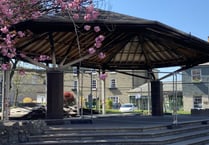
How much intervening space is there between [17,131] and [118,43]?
7558 mm

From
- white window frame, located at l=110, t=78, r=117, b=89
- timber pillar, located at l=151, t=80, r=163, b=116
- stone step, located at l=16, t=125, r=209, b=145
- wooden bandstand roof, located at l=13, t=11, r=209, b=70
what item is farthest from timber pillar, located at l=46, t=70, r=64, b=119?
white window frame, located at l=110, t=78, r=117, b=89

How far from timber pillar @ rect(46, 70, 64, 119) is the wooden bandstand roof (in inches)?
26.0

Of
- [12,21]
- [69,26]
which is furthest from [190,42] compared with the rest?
[12,21]

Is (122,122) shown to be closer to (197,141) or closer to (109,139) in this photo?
(197,141)

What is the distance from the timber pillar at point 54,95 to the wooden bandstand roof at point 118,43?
0.66 metres

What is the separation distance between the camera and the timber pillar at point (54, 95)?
44.4ft

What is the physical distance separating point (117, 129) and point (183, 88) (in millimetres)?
32808

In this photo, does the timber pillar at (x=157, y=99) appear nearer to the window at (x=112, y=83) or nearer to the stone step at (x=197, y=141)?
the stone step at (x=197, y=141)

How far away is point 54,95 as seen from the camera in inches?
535

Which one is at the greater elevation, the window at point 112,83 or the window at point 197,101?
the window at point 112,83

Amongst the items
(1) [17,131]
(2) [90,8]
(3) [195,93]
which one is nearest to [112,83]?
(3) [195,93]

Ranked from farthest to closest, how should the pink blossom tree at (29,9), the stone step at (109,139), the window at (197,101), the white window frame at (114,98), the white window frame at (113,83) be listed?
1. the white window frame at (113,83)
2. the white window frame at (114,98)
3. the window at (197,101)
4. the stone step at (109,139)
5. the pink blossom tree at (29,9)

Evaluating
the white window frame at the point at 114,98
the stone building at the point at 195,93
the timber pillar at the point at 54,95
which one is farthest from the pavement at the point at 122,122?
the white window frame at the point at 114,98

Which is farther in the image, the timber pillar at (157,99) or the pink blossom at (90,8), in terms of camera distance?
the timber pillar at (157,99)
